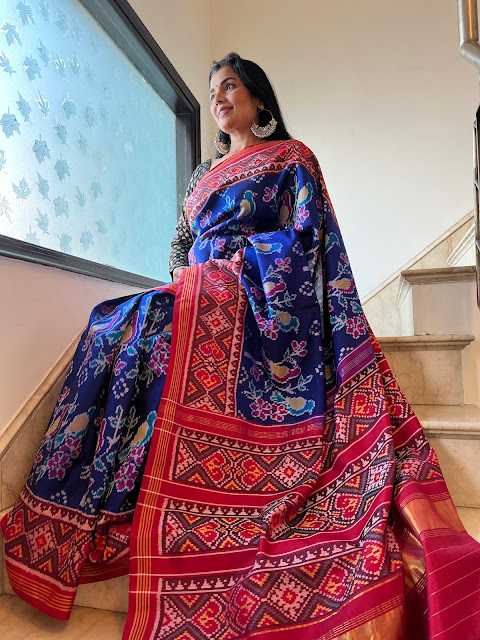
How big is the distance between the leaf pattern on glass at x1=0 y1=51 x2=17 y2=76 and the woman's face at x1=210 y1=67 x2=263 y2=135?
2.39 ft

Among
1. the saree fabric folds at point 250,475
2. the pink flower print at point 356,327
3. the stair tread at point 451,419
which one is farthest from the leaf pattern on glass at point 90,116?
the stair tread at point 451,419

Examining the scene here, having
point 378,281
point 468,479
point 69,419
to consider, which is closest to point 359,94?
point 378,281

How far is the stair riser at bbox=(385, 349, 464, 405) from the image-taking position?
5.00 feet

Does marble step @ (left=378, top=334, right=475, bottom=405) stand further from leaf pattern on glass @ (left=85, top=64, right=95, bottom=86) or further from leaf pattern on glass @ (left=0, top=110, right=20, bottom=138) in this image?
leaf pattern on glass @ (left=85, top=64, right=95, bottom=86)

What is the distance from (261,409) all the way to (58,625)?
56cm

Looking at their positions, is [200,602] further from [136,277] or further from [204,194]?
[136,277]

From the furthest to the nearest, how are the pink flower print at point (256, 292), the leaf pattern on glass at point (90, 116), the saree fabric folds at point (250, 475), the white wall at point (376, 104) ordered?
the white wall at point (376, 104) < the leaf pattern on glass at point (90, 116) < the pink flower print at point (256, 292) < the saree fabric folds at point (250, 475)

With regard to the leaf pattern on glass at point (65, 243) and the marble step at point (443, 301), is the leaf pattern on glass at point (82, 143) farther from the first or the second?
the marble step at point (443, 301)

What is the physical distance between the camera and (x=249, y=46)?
9.42 ft

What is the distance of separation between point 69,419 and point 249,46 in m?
2.59

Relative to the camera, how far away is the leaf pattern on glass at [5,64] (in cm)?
131

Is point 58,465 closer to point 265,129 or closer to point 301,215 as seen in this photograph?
point 301,215

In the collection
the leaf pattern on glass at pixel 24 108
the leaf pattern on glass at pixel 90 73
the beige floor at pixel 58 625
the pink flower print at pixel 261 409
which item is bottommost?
the beige floor at pixel 58 625

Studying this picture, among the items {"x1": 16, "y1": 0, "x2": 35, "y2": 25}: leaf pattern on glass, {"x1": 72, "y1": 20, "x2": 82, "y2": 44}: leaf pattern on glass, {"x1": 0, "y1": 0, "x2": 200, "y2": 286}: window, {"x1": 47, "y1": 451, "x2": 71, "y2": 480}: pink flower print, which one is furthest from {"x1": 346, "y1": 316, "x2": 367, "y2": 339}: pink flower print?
{"x1": 72, "y1": 20, "x2": 82, "y2": 44}: leaf pattern on glass
